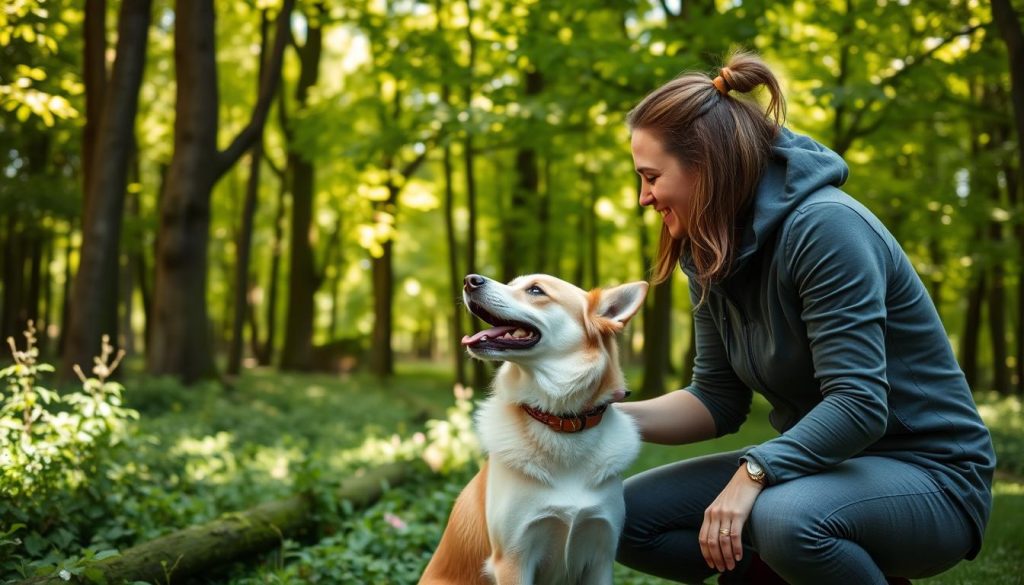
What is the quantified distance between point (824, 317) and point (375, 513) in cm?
348

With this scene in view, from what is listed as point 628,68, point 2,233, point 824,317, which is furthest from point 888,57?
point 2,233

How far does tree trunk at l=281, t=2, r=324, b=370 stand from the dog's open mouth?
54.0 feet

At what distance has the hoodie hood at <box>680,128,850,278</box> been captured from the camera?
2814 millimetres

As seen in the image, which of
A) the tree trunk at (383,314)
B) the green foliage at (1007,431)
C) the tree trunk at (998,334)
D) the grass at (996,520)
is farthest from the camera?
the tree trunk at (383,314)

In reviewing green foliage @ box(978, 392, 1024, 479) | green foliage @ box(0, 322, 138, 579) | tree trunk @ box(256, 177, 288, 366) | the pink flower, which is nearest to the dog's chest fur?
green foliage @ box(0, 322, 138, 579)

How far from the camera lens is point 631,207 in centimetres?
2100

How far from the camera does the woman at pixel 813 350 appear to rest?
264 cm

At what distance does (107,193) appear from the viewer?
379 inches

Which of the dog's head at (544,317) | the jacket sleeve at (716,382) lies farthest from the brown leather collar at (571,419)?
the jacket sleeve at (716,382)

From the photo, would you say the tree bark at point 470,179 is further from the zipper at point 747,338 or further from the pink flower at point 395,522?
the zipper at point 747,338

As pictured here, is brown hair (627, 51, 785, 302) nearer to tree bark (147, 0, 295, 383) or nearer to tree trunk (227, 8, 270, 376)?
tree bark (147, 0, 295, 383)

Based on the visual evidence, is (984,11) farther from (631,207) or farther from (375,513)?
(631,207)

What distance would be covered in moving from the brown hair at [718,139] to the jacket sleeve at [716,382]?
1.72 feet

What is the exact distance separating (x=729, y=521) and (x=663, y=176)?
1.14 meters
